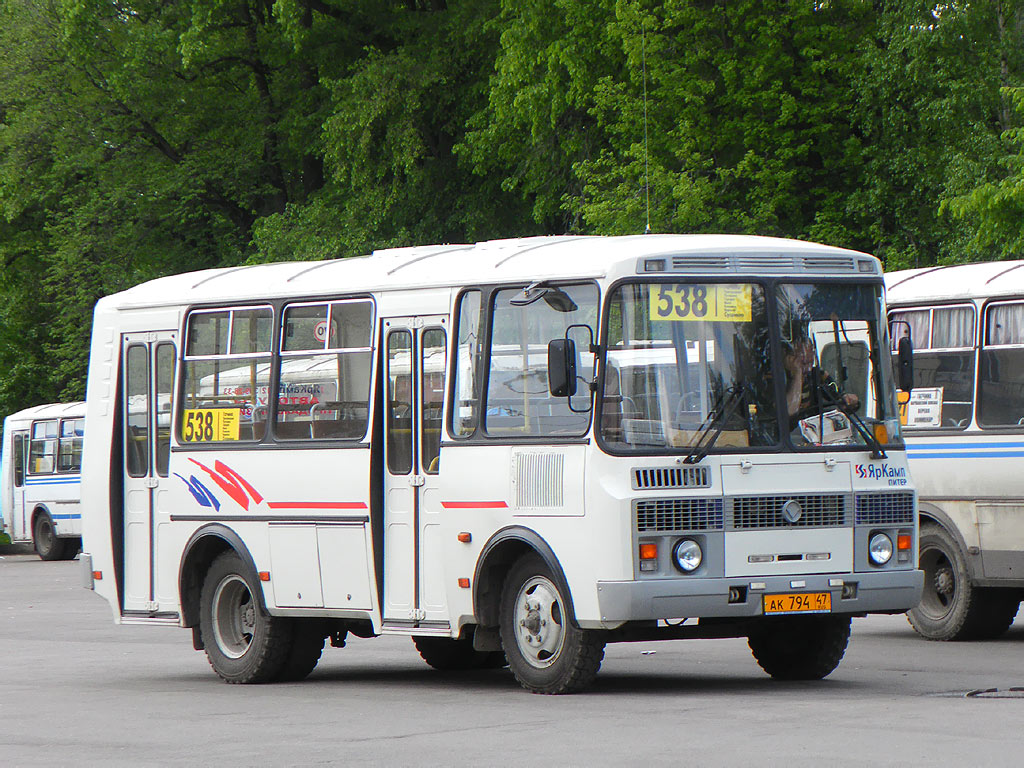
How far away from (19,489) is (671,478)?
31.3 m

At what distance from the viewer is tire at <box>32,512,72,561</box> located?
40.1m

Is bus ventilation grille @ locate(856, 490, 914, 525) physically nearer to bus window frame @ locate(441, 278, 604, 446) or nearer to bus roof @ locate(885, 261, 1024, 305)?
bus window frame @ locate(441, 278, 604, 446)

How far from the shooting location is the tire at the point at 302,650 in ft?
48.0

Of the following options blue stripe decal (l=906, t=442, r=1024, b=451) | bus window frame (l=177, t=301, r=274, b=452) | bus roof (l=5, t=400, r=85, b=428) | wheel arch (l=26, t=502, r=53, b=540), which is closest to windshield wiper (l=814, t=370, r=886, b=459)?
blue stripe decal (l=906, t=442, r=1024, b=451)

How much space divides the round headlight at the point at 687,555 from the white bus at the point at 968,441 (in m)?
4.95

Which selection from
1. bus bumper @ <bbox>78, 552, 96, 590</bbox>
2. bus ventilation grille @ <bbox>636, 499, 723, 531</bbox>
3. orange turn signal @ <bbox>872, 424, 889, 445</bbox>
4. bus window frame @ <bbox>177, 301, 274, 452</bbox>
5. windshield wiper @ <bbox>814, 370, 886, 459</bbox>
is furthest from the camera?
bus bumper @ <bbox>78, 552, 96, 590</bbox>

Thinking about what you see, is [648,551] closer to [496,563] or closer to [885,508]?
[496,563]

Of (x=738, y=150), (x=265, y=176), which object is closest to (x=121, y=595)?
(x=738, y=150)

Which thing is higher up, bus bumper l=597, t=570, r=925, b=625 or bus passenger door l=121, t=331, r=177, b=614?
bus passenger door l=121, t=331, r=177, b=614

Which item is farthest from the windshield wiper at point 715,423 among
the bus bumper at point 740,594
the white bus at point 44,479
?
the white bus at point 44,479

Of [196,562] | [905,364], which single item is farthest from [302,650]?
[905,364]

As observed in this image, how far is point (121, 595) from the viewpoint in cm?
1559

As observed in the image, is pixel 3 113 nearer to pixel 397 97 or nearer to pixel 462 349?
pixel 397 97

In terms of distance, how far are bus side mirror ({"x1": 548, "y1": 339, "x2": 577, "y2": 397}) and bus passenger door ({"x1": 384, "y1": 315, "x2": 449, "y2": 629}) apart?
1575mm
